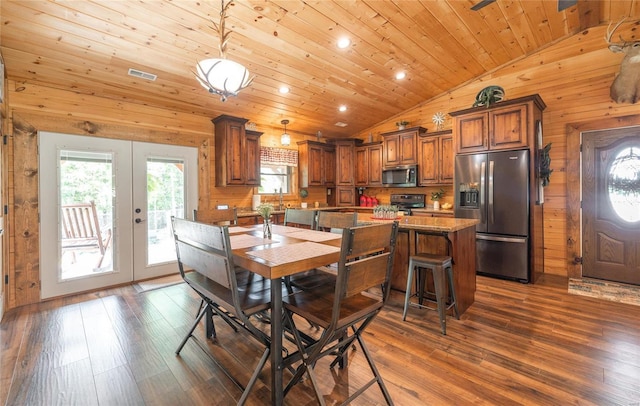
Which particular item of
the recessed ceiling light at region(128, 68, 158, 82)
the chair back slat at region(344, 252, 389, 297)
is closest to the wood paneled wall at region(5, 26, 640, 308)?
the recessed ceiling light at region(128, 68, 158, 82)

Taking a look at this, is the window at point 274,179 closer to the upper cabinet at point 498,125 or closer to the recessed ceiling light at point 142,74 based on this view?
the recessed ceiling light at point 142,74

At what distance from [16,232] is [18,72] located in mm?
1706

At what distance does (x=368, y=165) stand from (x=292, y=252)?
187 inches

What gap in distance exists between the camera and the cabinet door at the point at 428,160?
508cm

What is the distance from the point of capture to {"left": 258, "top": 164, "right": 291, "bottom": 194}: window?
571 centimetres

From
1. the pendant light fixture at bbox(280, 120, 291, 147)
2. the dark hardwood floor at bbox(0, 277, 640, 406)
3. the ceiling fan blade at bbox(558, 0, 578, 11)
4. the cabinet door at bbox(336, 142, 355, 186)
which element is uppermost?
the ceiling fan blade at bbox(558, 0, 578, 11)

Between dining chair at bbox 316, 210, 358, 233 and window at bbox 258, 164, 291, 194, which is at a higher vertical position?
window at bbox 258, 164, 291, 194

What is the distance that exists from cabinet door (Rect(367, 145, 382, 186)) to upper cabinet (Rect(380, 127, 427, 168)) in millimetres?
128

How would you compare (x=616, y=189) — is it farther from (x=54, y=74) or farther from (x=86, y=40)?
(x=54, y=74)

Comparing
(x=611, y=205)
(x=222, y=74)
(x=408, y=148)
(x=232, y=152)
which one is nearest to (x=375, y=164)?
(x=408, y=148)

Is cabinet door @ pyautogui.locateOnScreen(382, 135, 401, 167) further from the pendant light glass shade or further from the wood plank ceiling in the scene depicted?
the pendant light glass shade

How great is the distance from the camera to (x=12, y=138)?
3.11 m

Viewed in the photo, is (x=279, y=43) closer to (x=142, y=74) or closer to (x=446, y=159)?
(x=142, y=74)

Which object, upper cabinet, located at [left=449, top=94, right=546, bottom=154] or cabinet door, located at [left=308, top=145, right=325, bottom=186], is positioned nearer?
upper cabinet, located at [left=449, top=94, right=546, bottom=154]
